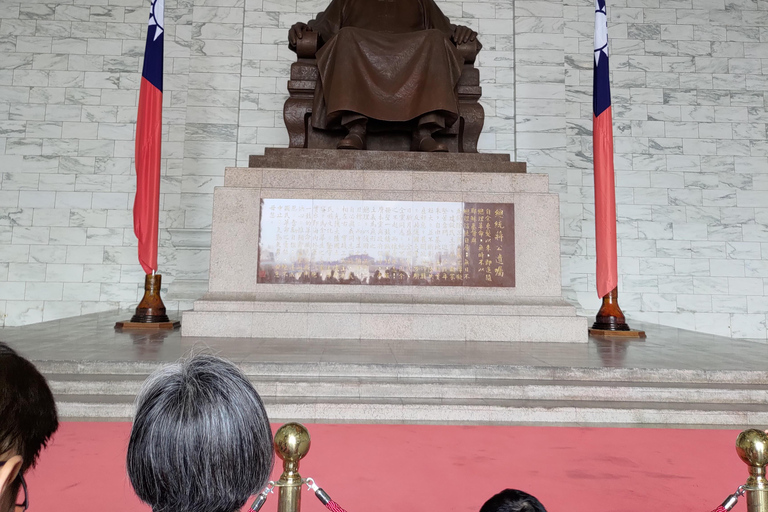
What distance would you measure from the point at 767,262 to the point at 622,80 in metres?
2.68

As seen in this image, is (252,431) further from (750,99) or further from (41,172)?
(750,99)

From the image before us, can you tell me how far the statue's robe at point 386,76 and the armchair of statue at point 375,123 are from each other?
4.7 inches

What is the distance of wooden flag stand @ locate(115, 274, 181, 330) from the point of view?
416cm

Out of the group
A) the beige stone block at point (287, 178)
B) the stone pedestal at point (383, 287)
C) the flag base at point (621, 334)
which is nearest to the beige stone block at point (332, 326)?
the stone pedestal at point (383, 287)

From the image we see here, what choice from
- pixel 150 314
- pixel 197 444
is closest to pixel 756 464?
pixel 197 444

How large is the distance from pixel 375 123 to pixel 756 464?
381cm

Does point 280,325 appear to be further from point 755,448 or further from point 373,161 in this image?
point 755,448

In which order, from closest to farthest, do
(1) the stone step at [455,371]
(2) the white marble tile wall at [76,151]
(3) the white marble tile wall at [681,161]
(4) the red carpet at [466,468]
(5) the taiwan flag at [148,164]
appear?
(4) the red carpet at [466,468], (1) the stone step at [455,371], (5) the taiwan flag at [148,164], (2) the white marble tile wall at [76,151], (3) the white marble tile wall at [681,161]

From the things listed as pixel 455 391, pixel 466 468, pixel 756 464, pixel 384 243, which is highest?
pixel 384 243

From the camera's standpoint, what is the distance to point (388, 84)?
4219mm

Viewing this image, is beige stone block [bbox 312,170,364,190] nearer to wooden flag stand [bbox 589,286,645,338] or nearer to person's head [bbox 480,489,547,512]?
wooden flag stand [bbox 589,286,645,338]

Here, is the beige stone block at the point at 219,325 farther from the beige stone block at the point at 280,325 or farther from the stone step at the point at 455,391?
the stone step at the point at 455,391

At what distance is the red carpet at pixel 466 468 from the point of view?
1364mm

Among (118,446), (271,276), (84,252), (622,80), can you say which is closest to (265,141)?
(84,252)
